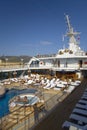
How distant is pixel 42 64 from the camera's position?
26.0 metres

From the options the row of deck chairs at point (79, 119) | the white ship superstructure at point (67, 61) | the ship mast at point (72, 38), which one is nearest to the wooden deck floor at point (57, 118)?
the row of deck chairs at point (79, 119)

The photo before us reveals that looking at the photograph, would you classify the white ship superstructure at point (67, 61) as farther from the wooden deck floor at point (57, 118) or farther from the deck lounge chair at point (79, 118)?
the deck lounge chair at point (79, 118)

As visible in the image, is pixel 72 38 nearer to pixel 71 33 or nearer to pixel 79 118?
pixel 71 33

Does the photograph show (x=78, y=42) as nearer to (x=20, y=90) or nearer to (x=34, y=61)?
(x=34, y=61)

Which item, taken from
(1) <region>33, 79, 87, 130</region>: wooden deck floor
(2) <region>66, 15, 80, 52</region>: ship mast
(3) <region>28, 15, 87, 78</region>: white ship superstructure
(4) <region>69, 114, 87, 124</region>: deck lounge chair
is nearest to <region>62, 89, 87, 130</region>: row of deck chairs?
(4) <region>69, 114, 87, 124</region>: deck lounge chair

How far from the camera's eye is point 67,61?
24.0m

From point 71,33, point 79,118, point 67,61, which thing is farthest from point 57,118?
point 71,33

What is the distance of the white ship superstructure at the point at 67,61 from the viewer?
76.2 feet

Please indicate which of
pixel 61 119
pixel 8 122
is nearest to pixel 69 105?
pixel 61 119

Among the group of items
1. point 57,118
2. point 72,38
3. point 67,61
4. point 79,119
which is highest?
point 72,38

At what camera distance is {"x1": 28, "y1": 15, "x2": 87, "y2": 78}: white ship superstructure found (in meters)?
23.2

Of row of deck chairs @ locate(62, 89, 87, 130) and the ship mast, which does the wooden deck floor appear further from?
the ship mast

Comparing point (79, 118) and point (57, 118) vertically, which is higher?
point (79, 118)

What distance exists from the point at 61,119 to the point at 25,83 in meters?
14.6
